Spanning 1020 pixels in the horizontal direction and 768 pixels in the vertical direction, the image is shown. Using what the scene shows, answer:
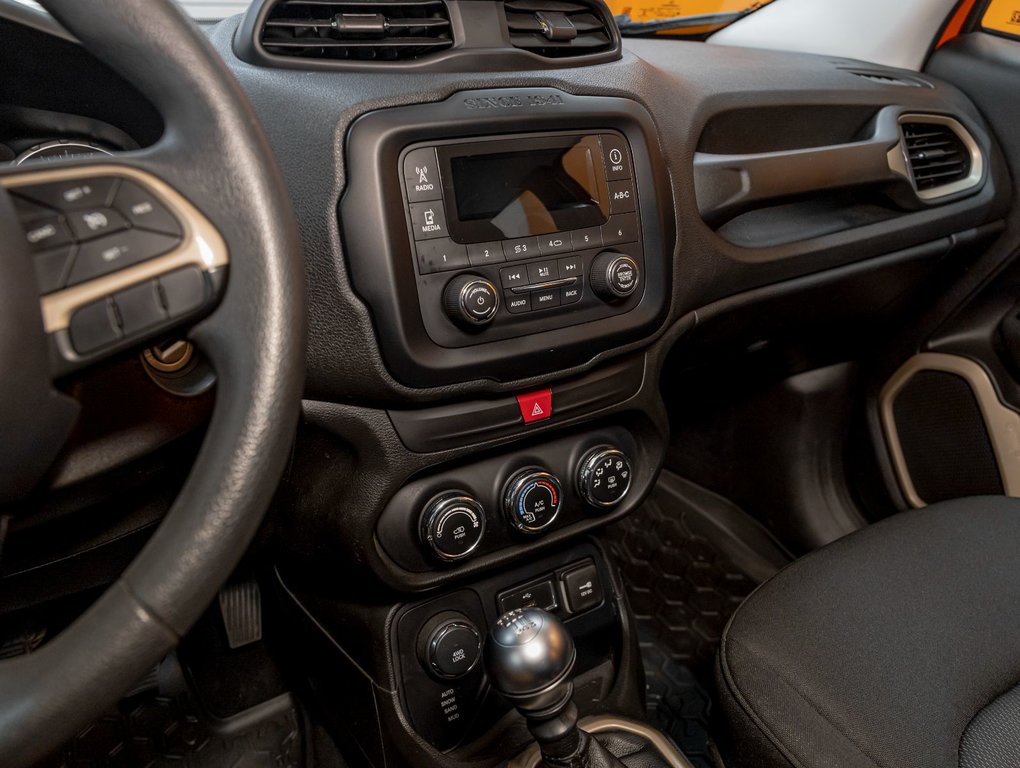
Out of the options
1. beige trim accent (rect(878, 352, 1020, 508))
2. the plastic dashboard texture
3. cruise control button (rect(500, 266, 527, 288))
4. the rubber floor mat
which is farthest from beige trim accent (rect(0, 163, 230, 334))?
beige trim accent (rect(878, 352, 1020, 508))

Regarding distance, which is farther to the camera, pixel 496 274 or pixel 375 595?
pixel 375 595

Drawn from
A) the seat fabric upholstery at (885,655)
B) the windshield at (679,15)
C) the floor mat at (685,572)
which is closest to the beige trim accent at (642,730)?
the seat fabric upholstery at (885,655)

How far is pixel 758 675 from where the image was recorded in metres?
0.84

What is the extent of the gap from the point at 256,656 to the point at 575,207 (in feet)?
2.65

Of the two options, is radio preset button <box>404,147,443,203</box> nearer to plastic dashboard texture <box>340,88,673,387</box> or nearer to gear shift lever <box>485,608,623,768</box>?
plastic dashboard texture <box>340,88,673,387</box>

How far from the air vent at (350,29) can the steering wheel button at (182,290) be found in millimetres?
347

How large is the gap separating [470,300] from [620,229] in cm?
21

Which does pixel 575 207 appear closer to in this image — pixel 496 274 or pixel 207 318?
pixel 496 274

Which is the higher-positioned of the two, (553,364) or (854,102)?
(854,102)

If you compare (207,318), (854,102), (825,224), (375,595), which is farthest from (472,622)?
(854,102)

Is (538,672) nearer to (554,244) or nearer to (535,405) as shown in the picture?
(535,405)

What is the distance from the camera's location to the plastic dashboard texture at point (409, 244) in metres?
0.73

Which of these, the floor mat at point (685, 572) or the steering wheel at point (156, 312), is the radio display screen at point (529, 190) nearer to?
the steering wheel at point (156, 312)

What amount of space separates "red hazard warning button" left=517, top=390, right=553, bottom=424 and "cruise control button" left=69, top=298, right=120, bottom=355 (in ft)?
1.46
